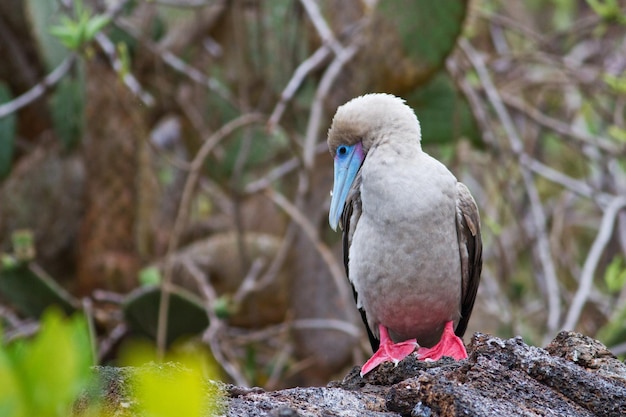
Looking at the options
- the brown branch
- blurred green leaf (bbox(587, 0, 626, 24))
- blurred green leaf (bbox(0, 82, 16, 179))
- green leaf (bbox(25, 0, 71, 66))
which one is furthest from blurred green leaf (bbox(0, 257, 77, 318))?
blurred green leaf (bbox(587, 0, 626, 24))

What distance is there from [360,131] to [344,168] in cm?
20

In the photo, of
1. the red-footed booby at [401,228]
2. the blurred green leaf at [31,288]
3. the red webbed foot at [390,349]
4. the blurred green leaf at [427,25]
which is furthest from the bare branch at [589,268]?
the blurred green leaf at [31,288]

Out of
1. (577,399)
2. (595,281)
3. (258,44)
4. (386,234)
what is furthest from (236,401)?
(595,281)

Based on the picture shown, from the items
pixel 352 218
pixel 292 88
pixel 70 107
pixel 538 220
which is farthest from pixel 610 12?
pixel 70 107

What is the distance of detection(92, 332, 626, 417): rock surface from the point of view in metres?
2.29

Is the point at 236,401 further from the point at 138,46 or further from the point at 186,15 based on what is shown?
the point at 186,15

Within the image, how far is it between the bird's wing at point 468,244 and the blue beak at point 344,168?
45 centimetres

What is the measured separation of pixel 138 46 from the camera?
24.7 feet

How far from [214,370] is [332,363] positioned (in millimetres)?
1919

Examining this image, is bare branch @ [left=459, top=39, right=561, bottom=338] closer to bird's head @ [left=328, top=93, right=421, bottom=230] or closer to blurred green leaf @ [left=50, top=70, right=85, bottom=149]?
bird's head @ [left=328, top=93, right=421, bottom=230]

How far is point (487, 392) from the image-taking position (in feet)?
7.89

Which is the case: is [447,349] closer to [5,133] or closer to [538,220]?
[538,220]

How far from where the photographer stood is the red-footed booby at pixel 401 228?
3680 millimetres

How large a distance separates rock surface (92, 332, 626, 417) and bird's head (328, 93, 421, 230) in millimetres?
1298
